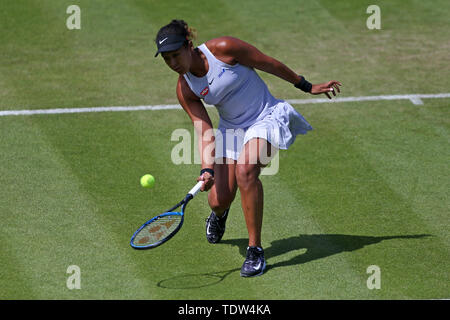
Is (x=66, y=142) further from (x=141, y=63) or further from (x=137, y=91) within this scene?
(x=141, y=63)

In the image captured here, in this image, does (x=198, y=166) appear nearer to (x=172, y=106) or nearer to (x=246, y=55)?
(x=172, y=106)

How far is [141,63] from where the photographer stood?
13.6 meters

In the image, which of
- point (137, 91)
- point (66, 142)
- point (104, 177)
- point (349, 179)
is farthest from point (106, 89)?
point (349, 179)

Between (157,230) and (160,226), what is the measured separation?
0.05 m

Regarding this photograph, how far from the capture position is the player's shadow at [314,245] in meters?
8.61

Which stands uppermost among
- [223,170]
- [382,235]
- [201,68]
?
[201,68]

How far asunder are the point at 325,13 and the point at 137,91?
13.3ft

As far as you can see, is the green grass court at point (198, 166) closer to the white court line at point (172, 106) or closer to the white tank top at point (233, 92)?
the white court line at point (172, 106)

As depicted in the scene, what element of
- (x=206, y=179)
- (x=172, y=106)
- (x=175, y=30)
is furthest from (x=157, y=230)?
(x=172, y=106)

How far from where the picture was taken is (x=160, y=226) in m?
7.95

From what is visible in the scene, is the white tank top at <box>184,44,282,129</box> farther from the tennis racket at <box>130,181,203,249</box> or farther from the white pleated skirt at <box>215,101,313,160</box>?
the tennis racket at <box>130,181,203,249</box>

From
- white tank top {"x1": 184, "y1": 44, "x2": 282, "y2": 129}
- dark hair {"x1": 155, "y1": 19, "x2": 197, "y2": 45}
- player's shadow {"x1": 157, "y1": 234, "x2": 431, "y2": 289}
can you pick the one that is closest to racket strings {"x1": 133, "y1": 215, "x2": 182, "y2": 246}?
player's shadow {"x1": 157, "y1": 234, "x2": 431, "y2": 289}

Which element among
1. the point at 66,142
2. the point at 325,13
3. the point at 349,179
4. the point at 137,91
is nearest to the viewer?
the point at 349,179

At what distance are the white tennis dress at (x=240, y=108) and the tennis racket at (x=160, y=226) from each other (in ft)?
2.75
